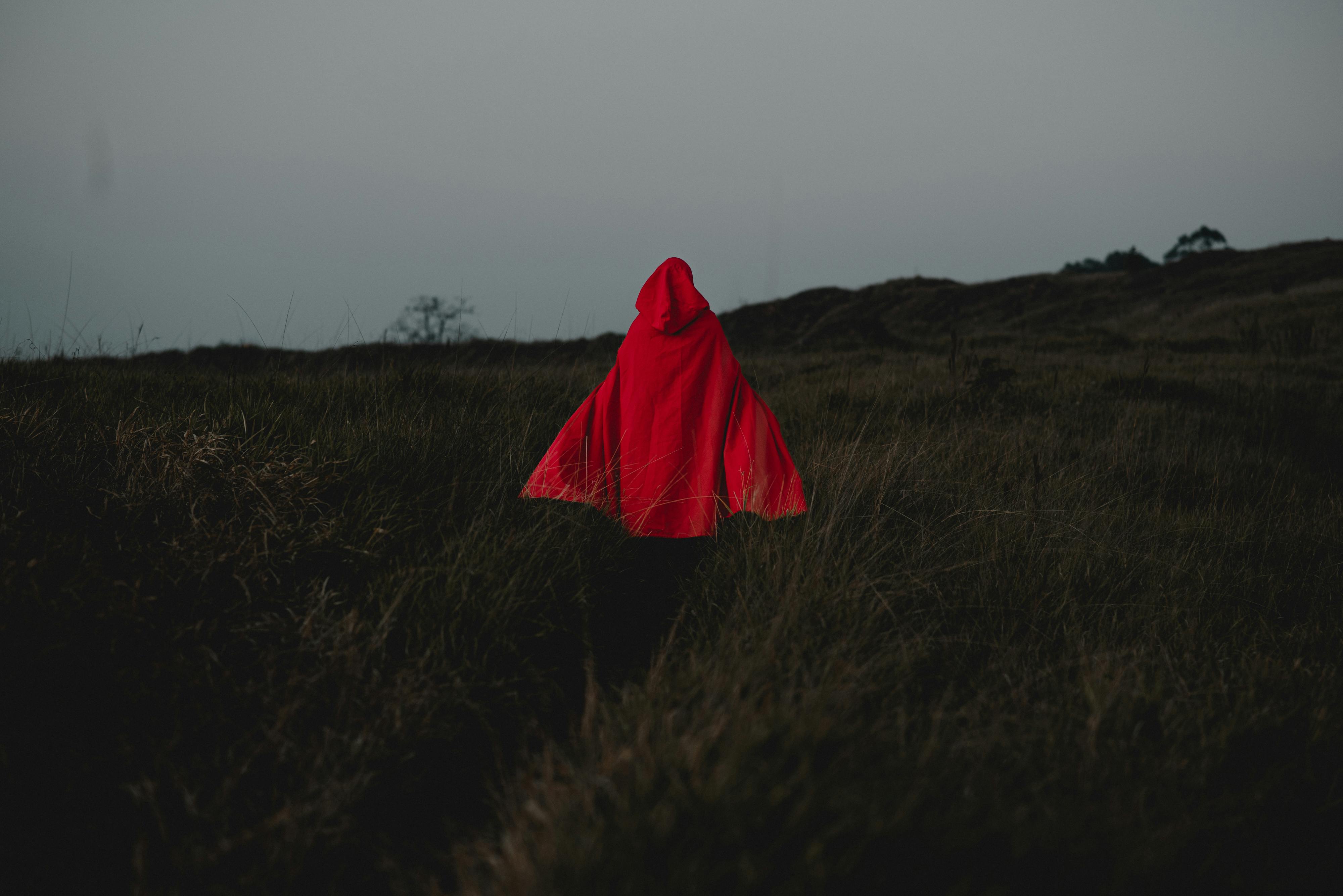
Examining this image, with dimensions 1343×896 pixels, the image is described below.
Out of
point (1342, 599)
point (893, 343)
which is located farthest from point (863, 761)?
point (893, 343)

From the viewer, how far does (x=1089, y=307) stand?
99.1 feet

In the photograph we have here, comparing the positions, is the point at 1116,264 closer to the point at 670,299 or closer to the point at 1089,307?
the point at 1089,307

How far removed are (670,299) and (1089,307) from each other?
1358 inches

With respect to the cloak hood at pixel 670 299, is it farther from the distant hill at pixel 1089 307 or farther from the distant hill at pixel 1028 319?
the distant hill at pixel 1089 307

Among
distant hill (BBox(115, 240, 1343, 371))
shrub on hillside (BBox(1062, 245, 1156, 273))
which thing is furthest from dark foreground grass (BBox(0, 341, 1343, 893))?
shrub on hillside (BBox(1062, 245, 1156, 273))

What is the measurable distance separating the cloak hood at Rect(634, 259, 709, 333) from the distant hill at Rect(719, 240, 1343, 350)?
1524 cm

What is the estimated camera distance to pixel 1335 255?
30062 millimetres

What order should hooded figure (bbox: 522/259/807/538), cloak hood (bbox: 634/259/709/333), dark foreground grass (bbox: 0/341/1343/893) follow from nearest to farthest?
dark foreground grass (bbox: 0/341/1343/893), hooded figure (bbox: 522/259/807/538), cloak hood (bbox: 634/259/709/333)

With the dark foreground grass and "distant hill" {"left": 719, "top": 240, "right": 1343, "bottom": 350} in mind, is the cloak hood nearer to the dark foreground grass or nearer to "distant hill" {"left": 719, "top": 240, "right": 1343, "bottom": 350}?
the dark foreground grass

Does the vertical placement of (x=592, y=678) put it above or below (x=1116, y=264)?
below

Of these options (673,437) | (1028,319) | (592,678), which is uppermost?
(1028,319)

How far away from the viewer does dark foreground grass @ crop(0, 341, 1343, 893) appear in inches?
53.1

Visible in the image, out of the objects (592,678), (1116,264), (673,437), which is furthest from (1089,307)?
(1116,264)

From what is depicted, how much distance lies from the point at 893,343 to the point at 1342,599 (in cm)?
1580
